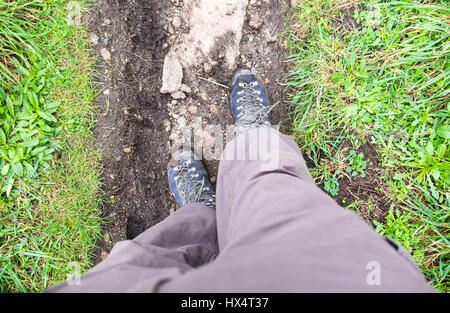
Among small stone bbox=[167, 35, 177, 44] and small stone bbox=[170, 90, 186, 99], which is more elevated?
small stone bbox=[167, 35, 177, 44]

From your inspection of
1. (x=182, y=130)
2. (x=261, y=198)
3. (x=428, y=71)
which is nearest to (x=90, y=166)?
(x=182, y=130)

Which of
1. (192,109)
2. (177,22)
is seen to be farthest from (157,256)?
(177,22)

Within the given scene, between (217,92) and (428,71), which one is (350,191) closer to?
(428,71)

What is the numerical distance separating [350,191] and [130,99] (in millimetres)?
1728

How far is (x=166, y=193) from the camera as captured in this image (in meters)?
2.13

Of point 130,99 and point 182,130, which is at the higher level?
point 130,99

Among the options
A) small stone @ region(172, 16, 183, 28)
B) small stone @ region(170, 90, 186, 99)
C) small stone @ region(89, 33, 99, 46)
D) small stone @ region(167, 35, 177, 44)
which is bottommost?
small stone @ region(170, 90, 186, 99)

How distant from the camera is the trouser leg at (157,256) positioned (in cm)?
93

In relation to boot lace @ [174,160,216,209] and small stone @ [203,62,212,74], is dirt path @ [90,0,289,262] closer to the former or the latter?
small stone @ [203,62,212,74]

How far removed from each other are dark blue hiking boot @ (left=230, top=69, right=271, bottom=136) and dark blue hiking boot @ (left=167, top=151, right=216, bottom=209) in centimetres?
42

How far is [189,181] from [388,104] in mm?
1510

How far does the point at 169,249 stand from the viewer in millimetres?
1312

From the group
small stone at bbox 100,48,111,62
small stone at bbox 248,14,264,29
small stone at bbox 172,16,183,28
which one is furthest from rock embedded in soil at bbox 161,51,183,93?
small stone at bbox 248,14,264,29

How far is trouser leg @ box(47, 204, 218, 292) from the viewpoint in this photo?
0.93m
